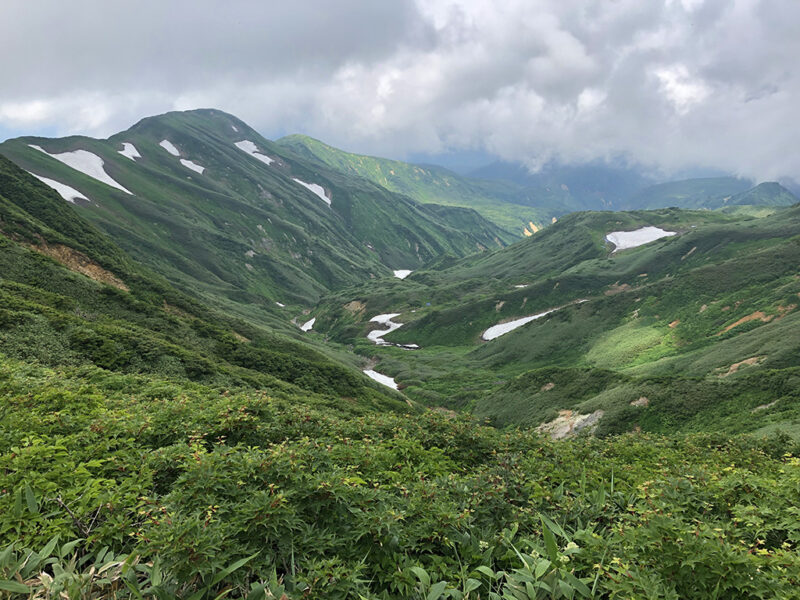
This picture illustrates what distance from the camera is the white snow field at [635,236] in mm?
157688

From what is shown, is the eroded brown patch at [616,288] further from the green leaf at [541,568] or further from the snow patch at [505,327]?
the green leaf at [541,568]

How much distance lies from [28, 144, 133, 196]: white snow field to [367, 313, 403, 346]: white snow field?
134 metres

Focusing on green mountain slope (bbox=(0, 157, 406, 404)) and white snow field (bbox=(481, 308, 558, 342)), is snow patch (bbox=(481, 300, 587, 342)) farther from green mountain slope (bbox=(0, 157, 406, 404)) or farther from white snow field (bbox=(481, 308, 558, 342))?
green mountain slope (bbox=(0, 157, 406, 404))

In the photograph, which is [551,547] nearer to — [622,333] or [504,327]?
[622,333]

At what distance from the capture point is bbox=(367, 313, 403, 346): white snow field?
408ft

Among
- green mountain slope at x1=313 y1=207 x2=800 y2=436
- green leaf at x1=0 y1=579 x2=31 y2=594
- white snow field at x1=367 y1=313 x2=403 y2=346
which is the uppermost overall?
green leaf at x1=0 y1=579 x2=31 y2=594

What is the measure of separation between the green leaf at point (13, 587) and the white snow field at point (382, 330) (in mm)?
117112

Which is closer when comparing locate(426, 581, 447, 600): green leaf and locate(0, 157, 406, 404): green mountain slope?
locate(426, 581, 447, 600): green leaf

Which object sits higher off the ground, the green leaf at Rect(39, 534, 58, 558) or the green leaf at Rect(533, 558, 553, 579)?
the green leaf at Rect(39, 534, 58, 558)

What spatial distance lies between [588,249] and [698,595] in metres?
171

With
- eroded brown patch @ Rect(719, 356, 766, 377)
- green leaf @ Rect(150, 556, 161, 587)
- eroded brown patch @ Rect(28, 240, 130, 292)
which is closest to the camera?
green leaf @ Rect(150, 556, 161, 587)

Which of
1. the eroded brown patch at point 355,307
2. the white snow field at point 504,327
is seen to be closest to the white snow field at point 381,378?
the white snow field at point 504,327

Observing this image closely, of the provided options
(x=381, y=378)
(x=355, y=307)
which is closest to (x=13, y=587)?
(x=381, y=378)

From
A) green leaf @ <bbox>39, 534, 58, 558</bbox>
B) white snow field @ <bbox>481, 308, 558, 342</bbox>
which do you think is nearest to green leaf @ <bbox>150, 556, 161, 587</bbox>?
green leaf @ <bbox>39, 534, 58, 558</bbox>
